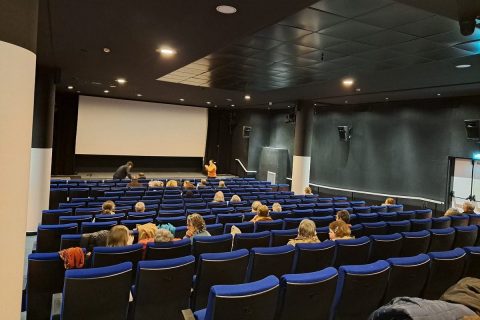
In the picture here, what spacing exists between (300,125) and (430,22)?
925 centimetres

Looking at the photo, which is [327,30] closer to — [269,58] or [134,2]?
[269,58]

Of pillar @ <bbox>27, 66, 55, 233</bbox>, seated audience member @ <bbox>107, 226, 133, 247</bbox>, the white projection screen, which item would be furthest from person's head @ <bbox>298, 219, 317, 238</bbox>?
→ the white projection screen

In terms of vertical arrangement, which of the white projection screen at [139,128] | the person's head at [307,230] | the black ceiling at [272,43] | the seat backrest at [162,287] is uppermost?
the black ceiling at [272,43]

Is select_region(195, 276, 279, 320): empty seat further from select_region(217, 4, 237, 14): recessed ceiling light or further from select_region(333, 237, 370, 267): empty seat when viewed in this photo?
select_region(217, 4, 237, 14): recessed ceiling light

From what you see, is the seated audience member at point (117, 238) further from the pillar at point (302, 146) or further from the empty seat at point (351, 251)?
the pillar at point (302, 146)

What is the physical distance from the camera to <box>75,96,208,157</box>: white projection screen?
17531 mm

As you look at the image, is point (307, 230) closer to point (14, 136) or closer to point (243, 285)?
point (243, 285)

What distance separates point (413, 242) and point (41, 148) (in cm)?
932

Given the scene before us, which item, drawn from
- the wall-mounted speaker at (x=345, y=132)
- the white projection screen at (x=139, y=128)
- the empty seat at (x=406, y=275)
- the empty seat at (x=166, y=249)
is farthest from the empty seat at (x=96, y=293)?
the white projection screen at (x=139, y=128)

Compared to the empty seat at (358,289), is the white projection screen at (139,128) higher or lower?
higher

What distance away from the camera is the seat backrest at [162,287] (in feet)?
10.0

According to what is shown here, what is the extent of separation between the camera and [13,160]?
7.06 ft

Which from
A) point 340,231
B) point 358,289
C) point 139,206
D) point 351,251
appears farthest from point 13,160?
point 139,206

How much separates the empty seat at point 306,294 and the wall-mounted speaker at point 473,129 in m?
10.1
